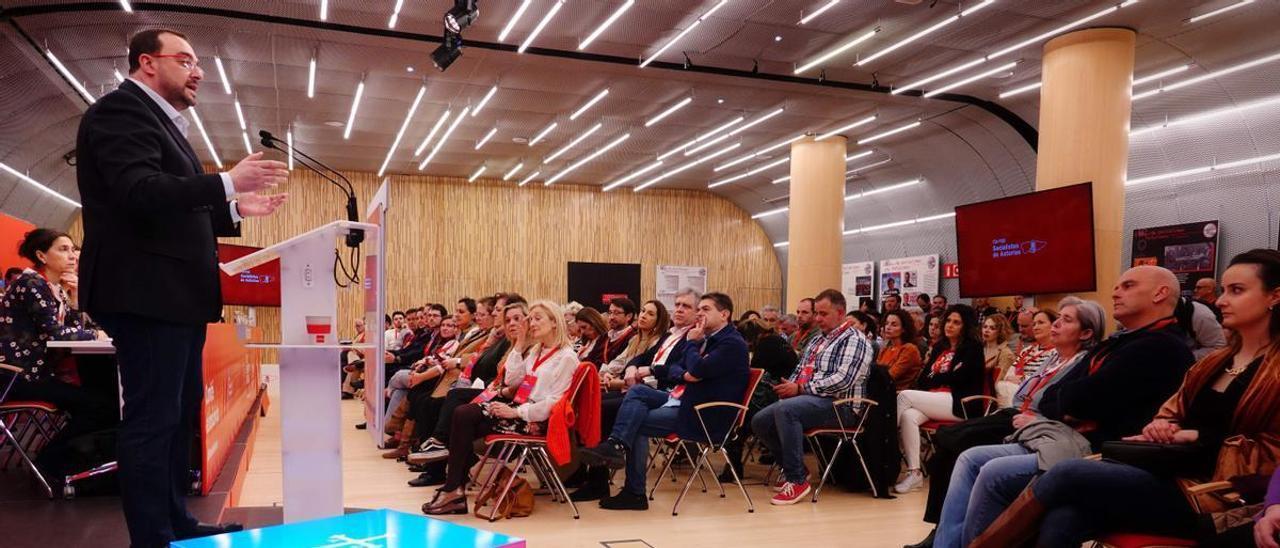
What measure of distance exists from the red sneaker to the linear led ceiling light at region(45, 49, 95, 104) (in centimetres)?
948

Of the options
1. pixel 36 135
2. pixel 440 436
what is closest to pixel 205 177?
pixel 440 436

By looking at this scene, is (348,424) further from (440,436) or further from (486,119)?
(486,119)

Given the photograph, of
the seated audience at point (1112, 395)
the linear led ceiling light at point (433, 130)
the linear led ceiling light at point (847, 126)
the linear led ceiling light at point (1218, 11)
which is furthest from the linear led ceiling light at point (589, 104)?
the seated audience at point (1112, 395)

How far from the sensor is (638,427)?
5180 millimetres

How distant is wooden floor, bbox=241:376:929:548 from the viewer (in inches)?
172

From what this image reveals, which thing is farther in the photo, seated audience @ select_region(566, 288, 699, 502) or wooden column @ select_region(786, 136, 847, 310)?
wooden column @ select_region(786, 136, 847, 310)

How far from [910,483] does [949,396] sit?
2.14 feet

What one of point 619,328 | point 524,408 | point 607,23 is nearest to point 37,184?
point 607,23

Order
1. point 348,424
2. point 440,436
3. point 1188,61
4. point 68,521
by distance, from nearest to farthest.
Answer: point 68,521, point 440,436, point 348,424, point 1188,61

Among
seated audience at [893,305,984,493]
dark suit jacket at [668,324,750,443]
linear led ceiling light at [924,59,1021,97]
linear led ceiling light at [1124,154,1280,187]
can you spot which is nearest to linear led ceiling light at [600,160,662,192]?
linear led ceiling light at [924,59,1021,97]

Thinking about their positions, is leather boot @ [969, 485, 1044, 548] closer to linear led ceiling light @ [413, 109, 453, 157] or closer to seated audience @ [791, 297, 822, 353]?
seated audience @ [791, 297, 822, 353]

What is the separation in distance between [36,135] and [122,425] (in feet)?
42.3

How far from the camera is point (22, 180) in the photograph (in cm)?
1287

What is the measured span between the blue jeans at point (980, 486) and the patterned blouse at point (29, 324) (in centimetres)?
423
